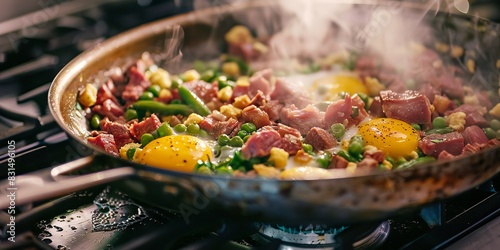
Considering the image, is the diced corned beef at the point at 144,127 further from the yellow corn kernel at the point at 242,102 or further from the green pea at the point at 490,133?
the green pea at the point at 490,133

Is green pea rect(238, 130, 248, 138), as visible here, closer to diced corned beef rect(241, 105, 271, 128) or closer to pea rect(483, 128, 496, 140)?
diced corned beef rect(241, 105, 271, 128)

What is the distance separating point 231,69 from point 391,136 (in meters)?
1.51

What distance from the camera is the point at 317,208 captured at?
2.07 m

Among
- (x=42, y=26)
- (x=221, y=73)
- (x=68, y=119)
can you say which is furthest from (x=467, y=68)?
(x=42, y=26)

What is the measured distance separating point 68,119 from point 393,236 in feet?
5.94

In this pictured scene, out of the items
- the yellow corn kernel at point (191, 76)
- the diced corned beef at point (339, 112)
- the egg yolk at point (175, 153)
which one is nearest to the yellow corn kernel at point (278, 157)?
the egg yolk at point (175, 153)

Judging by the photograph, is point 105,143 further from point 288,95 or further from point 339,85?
point 339,85

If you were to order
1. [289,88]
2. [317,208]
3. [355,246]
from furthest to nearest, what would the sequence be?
Result: [289,88] → [355,246] → [317,208]

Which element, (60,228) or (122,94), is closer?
(60,228)

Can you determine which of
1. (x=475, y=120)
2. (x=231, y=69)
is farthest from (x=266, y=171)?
(x=231, y=69)

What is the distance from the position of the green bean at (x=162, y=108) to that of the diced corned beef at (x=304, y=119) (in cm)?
65

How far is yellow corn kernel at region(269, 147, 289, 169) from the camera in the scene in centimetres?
261

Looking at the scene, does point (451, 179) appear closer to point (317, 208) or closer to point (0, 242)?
point (317, 208)

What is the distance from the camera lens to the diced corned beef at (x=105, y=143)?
296 cm
